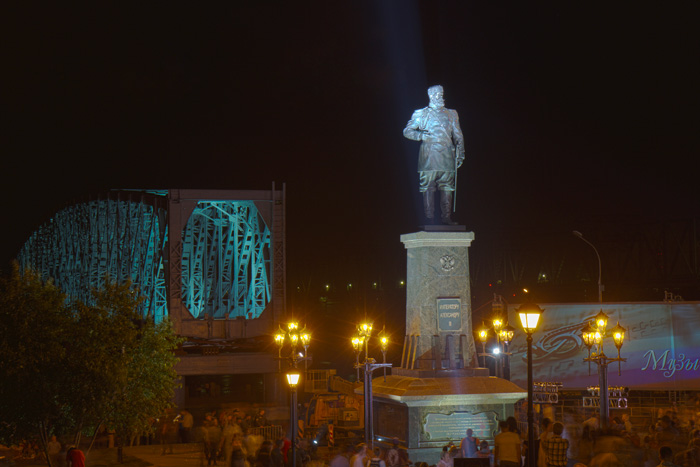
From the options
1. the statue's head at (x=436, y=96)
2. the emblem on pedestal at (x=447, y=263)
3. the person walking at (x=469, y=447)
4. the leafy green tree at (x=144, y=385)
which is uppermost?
the statue's head at (x=436, y=96)

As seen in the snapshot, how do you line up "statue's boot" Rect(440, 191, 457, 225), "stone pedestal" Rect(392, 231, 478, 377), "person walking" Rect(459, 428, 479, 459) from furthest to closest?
"statue's boot" Rect(440, 191, 457, 225) < "stone pedestal" Rect(392, 231, 478, 377) < "person walking" Rect(459, 428, 479, 459)

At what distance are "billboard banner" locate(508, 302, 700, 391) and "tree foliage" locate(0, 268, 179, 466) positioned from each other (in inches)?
766

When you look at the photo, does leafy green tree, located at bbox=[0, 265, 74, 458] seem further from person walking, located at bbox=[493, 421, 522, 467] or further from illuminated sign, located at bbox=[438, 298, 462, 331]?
person walking, located at bbox=[493, 421, 522, 467]

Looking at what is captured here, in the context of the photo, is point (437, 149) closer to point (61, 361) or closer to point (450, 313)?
point (450, 313)

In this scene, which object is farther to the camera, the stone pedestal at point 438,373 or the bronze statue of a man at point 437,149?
the bronze statue of a man at point 437,149

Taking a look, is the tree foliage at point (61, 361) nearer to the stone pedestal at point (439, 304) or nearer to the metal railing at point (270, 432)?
the stone pedestal at point (439, 304)

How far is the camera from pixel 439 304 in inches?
768

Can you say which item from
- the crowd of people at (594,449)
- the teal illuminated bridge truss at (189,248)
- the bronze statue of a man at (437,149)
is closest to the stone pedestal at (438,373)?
the bronze statue of a man at (437,149)

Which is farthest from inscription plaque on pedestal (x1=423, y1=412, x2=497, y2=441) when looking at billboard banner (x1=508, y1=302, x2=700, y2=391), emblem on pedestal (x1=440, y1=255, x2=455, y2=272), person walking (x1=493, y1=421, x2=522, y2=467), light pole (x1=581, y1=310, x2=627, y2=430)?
billboard banner (x1=508, y1=302, x2=700, y2=391)

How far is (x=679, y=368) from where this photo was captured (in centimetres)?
3466

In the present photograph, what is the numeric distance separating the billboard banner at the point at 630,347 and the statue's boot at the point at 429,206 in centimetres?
1477

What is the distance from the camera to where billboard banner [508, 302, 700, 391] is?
34.7 meters

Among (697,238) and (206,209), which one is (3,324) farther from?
(697,238)

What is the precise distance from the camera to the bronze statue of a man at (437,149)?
20.5 m
